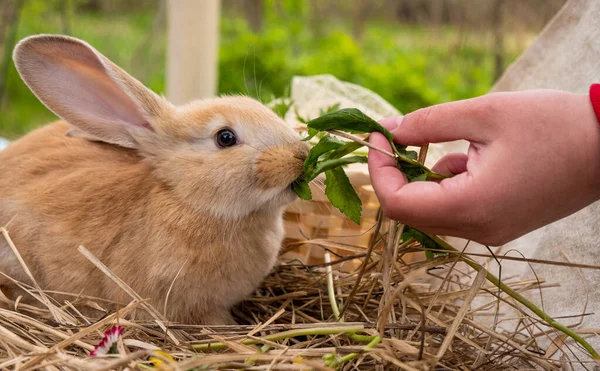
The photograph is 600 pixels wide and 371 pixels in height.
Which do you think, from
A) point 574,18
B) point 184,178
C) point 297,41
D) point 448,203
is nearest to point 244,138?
point 184,178

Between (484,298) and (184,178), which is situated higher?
(184,178)

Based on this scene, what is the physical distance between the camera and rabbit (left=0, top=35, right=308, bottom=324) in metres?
1.86

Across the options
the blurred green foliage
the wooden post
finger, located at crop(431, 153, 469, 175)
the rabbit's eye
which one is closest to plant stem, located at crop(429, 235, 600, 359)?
finger, located at crop(431, 153, 469, 175)

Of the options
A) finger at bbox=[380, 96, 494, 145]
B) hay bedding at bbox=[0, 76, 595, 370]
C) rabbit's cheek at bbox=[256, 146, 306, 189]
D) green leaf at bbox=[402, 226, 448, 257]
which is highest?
finger at bbox=[380, 96, 494, 145]

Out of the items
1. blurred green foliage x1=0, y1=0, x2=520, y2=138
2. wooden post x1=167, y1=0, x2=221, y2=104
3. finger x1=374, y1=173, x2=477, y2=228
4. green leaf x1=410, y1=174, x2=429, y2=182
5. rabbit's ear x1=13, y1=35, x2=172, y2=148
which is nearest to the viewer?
finger x1=374, y1=173, x2=477, y2=228

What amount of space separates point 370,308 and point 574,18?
1.29 m

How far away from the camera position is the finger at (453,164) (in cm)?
159

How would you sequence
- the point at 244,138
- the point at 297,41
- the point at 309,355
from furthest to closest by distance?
1. the point at 297,41
2. the point at 244,138
3. the point at 309,355

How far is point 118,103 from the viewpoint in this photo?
2.08 meters

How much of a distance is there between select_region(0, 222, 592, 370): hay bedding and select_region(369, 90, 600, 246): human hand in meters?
0.15

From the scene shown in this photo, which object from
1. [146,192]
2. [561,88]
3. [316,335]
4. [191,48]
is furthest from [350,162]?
[191,48]

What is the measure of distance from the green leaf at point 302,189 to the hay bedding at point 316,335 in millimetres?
213

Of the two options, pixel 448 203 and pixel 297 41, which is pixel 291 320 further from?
pixel 297 41

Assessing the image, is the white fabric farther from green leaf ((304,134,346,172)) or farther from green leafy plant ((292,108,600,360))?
green leaf ((304,134,346,172))
